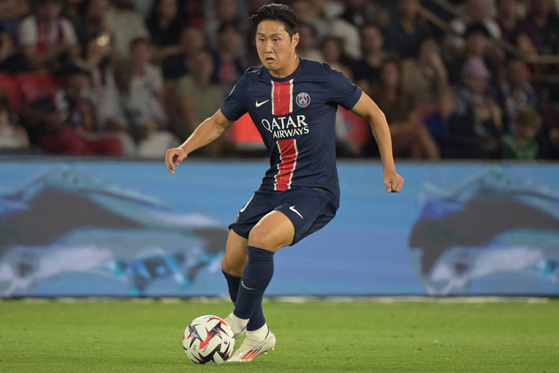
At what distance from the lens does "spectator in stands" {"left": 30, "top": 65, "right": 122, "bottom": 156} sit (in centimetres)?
892

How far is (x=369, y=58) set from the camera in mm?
10141

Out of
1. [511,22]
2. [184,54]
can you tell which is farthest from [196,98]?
[511,22]

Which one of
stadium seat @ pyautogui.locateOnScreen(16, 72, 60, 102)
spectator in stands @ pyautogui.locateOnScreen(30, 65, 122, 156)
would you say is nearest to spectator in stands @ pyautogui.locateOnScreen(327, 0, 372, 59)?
spectator in stands @ pyautogui.locateOnScreen(30, 65, 122, 156)

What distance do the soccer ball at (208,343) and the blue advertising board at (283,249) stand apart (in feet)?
12.4

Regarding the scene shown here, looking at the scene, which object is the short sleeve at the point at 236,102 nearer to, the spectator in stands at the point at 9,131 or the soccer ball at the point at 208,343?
the soccer ball at the point at 208,343

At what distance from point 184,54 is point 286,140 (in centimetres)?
561

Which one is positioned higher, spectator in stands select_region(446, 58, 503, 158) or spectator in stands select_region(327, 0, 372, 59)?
spectator in stands select_region(327, 0, 372, 59)

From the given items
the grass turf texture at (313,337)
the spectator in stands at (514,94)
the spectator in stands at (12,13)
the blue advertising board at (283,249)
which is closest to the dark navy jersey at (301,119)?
the grass turf texture at (313,337)

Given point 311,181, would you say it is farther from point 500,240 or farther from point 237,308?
point 500,240

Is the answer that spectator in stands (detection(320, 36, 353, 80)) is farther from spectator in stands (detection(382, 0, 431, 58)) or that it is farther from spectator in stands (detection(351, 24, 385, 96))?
spectator in stands (detection(382, 0, 431, 58))

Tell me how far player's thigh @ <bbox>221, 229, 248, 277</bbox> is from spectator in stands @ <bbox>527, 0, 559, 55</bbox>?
8.05m

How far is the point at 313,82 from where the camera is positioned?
14.7ft

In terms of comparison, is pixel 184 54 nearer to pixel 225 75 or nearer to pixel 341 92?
pixel 225 75

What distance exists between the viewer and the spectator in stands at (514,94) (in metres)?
10.2
